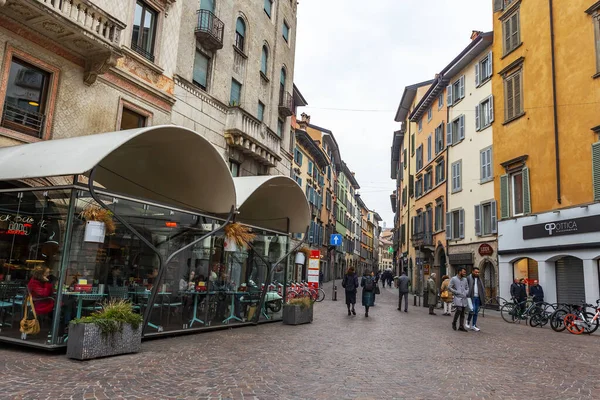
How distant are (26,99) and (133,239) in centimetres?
494

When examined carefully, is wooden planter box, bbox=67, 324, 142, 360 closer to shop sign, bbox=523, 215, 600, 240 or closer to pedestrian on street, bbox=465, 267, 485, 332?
pedestrian on street, bbox=465, 267, 485, 332

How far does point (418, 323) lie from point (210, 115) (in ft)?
35.4

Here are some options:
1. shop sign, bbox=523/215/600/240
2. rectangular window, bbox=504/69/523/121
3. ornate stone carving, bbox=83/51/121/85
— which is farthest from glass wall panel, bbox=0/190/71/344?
rectangular window, bbox=504/69/523/121

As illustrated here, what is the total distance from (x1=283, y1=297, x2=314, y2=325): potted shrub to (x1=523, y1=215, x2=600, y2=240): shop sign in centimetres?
1100

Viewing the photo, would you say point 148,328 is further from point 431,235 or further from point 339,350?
point 431,235

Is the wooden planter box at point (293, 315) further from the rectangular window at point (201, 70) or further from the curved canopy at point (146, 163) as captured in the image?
the rectangular window at point (201, 70)

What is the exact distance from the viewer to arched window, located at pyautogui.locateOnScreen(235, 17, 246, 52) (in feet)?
71.9

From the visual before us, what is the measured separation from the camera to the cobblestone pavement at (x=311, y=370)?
6.09m

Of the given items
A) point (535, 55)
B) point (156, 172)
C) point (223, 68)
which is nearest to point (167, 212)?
point (156, 172)

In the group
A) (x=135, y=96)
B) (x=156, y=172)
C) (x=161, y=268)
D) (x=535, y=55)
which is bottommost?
(x=161, y=268)

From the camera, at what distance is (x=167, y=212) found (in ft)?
35.5

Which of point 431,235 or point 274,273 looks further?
point 431,235

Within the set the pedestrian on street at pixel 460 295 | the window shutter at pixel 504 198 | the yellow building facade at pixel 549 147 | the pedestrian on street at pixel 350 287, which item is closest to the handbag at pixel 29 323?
the pedestrian on street at pixel 460 295

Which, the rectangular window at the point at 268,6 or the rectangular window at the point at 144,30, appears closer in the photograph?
the rectangular window at the point at 144,30
